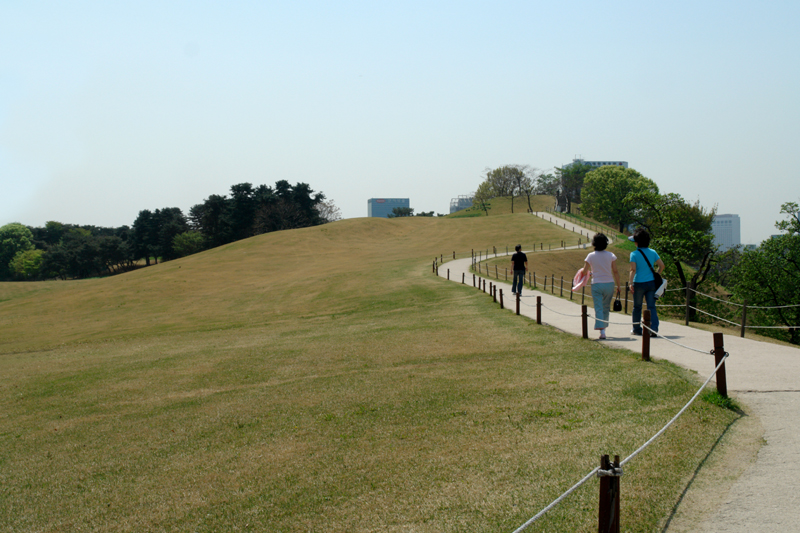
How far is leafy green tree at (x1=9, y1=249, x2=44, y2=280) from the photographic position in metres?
113

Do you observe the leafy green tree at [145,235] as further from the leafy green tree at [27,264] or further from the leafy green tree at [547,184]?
the leafy green tree at [547,184]

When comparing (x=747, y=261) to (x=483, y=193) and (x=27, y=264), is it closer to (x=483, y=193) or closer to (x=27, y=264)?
(x=483, y=193)

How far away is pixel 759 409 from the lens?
6.90 m

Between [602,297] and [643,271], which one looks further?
[602,297]

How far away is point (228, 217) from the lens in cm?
10475

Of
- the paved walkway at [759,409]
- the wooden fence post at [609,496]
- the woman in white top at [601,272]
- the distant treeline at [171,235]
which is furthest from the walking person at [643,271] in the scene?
the distant treeline at [171,235]

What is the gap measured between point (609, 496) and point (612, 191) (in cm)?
9203

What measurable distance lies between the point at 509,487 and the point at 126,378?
1208 cm

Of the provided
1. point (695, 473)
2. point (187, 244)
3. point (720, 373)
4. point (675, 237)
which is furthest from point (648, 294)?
point (187, 244)

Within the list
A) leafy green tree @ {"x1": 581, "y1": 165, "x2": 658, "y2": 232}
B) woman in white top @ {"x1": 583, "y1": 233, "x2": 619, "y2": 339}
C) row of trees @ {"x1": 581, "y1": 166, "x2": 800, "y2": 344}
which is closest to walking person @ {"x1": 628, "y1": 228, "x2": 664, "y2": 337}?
woman in white top @ {"x1": 583, "y1": 233, "x2": 619, "y2": 339}

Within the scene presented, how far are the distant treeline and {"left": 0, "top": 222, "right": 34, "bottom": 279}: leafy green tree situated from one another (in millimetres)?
189

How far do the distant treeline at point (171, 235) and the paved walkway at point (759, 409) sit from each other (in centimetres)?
9632

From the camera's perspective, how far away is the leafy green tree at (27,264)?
113125 millimetres

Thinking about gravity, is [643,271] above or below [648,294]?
above
